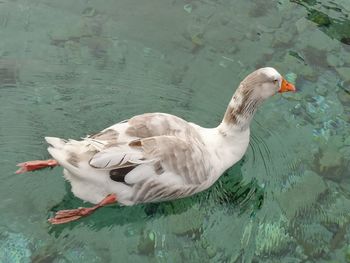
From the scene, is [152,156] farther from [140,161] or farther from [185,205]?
[185,205]

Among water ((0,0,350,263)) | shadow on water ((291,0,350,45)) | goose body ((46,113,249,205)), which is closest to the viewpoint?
goose body ((46,113,249,205))

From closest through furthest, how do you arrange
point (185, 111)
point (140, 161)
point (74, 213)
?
1. point (140, 161)
2. point (74, 213)
3. point (185, 111)

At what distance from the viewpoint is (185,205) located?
495 centimetres

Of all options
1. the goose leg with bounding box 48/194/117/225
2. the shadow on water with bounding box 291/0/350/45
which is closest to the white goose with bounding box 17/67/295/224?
the goose leg with bounding box 48/194/117/225

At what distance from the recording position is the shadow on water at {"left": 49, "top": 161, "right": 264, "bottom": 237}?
186 inches

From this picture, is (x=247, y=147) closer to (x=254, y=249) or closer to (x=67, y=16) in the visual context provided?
(x=254, y=249)

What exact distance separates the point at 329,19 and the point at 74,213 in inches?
168

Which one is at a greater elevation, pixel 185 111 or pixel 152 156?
pixel 152 156

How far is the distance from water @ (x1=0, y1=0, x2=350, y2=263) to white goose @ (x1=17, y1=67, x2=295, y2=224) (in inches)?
8.2

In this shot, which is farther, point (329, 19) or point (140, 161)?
point (329, 19)

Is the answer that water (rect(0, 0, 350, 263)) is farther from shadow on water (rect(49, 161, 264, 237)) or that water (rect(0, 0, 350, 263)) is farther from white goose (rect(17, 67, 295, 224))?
white goose (rect(17, 67, 295, 224))

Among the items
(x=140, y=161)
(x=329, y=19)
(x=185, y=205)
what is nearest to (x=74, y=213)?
(x=140, y=161)

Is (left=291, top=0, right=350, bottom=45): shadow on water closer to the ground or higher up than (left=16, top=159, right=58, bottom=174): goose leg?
higher up

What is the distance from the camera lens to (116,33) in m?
6.46
